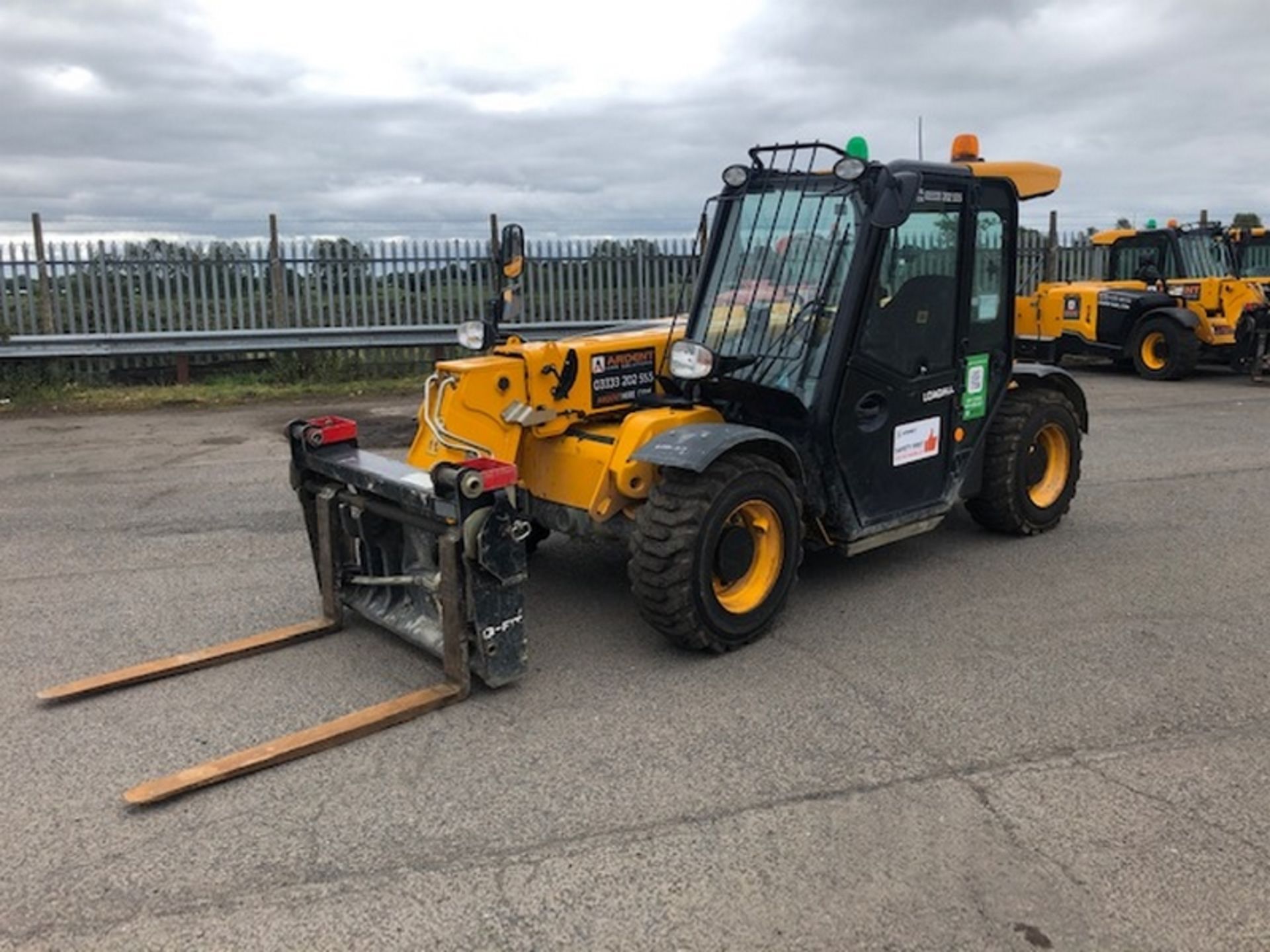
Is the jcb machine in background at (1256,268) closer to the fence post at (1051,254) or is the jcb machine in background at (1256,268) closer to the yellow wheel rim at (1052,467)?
the fence post at (1051,254)

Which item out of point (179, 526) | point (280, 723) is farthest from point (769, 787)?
point (179, 526)

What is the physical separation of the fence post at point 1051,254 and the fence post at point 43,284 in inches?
654

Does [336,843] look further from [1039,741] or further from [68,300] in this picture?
[68,300]

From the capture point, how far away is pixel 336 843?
3266 mm

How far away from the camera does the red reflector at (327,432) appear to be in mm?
4988

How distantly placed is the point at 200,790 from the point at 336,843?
0.63 metres

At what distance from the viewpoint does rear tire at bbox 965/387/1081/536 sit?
630 centimetres

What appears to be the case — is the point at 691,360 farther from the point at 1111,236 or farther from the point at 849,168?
the point at 1111,236

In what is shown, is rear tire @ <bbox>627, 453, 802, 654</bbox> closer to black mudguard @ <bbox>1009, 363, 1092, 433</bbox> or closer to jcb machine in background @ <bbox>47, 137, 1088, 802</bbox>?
jcb machine in background @ <bbox>47, 137, 1088, 802</bbox>

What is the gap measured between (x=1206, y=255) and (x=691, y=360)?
13983mm

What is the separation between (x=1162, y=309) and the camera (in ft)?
49.8

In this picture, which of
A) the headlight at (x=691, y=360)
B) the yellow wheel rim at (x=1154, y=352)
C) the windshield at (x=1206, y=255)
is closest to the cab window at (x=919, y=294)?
the headlight at (x=691, y=360)

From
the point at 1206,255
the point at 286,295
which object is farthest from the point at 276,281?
the point at 1206,255

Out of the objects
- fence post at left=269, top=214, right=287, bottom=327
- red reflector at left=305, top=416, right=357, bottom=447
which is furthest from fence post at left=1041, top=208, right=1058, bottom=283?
red reflector at left=305, top=416, right=357, bottom=447
